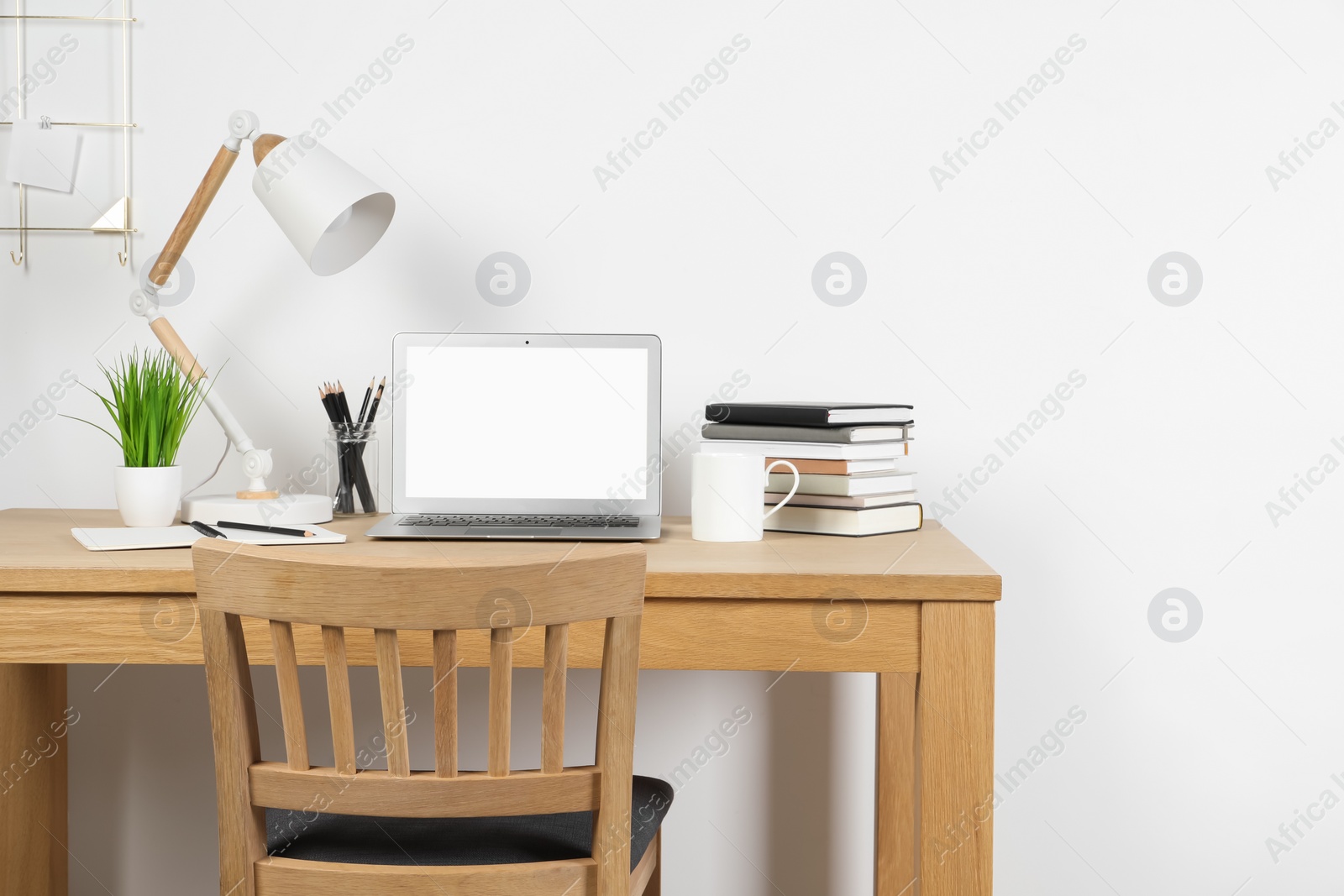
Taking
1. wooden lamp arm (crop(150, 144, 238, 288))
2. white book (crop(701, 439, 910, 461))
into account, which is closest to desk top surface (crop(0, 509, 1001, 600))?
white book (crop(701, 439, 910, 461))

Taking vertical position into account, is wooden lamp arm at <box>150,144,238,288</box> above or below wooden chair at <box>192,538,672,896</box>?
above

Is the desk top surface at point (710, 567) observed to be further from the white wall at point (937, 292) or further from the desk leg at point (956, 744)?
the white wall at point (937, 292)

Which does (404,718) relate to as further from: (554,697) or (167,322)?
(167,322)

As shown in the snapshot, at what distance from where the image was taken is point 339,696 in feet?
2.87

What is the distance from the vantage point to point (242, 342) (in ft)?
5.55

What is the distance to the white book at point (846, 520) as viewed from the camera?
137 cm

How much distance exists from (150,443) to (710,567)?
80cm

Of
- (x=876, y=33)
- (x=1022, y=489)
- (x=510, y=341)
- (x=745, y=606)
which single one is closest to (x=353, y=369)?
(x=510, y=341)

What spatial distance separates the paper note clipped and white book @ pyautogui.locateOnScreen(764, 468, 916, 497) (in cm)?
119

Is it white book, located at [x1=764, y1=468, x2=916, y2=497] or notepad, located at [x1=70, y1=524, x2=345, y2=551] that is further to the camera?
white book, located at [x1=764, y1=468, x2=916, y2=497]

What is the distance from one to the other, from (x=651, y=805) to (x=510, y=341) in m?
0.66

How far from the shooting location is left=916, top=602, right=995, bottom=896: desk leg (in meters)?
1.07

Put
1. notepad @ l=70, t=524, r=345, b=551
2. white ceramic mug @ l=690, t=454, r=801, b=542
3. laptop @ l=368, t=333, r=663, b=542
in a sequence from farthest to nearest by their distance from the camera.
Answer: laptop @ l=368, t=333, r=663, b=542, white ceramic mug @ l=690, t=454, r=801, b=542, notepad @ l=70, t=524, r=345, b=551

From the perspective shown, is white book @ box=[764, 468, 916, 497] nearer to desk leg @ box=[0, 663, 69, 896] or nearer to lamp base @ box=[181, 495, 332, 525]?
lamp base @ box=[181, 495, 332, 525]
